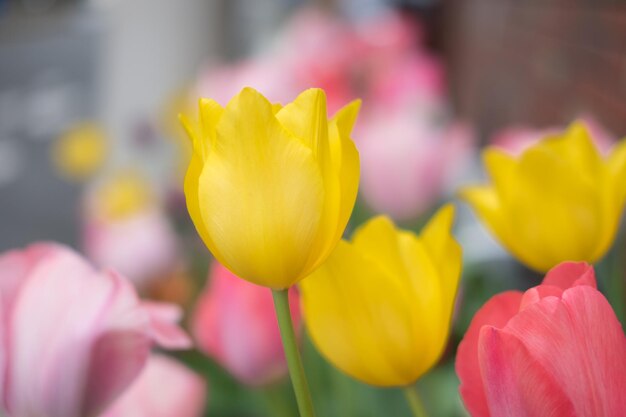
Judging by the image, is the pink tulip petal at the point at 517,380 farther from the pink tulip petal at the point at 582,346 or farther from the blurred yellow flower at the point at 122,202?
the blurred yellow flower at the point at 122,202

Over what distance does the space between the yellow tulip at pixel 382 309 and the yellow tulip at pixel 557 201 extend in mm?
47

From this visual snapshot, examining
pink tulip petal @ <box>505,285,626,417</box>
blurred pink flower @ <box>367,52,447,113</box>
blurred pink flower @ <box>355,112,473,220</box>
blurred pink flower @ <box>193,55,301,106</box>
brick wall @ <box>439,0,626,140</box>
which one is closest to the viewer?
pink tulip petal @ <box>505,285,626,417</box>

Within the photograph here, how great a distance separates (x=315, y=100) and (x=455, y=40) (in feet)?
6.46

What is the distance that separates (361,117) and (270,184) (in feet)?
1.89

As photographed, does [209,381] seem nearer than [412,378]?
No

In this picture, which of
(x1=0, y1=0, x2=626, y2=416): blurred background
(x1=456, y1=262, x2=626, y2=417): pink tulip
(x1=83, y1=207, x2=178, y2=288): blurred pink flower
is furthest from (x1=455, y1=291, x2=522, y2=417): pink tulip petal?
(x1=83, y1=207, x2=178, y2=288): blurred pink flower

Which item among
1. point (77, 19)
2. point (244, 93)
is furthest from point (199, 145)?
point (77, 19)

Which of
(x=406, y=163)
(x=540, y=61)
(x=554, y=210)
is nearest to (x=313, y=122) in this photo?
(x=554, y=210)

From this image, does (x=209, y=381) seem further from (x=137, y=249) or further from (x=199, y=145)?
(x=199, y=145)

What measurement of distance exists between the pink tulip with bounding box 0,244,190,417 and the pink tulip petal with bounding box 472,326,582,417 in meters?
0.09

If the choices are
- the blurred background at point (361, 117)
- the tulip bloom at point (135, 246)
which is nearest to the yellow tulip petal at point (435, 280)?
the blurred background at point (361, 117)

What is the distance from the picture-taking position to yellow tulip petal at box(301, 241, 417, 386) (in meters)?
0.21

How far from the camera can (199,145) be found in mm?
189

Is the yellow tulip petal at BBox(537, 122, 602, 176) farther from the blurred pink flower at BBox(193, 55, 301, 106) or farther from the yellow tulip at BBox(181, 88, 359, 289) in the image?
the blurred pink flower at BBox(193, 55, 301, 106)
